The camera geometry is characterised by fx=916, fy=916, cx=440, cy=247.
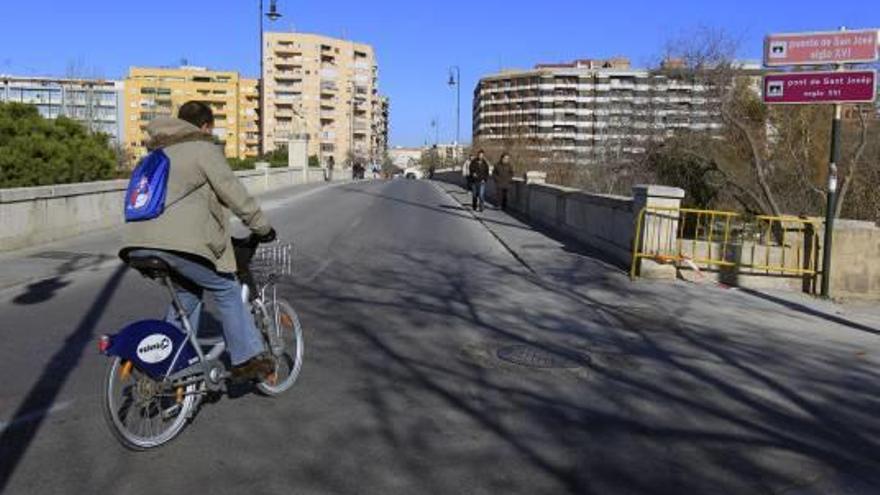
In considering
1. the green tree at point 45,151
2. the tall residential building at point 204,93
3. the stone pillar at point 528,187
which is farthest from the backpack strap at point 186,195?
the tall residential building at point 204,93

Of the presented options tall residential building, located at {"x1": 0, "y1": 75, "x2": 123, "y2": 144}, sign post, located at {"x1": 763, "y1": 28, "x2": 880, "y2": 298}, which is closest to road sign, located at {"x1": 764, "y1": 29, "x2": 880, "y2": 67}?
sign post, located at {"x1": 763, "y1": 28, "x2": 880, "y2": 298}

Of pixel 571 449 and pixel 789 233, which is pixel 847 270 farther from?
pixel 571 449

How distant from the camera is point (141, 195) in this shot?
498cm

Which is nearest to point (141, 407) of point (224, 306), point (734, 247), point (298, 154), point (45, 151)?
point (224, 306)

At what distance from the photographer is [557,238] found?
64.7 feet

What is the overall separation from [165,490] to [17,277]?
794cm

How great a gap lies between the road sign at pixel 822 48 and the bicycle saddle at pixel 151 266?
10.3 metres

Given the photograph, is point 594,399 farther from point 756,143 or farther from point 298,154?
point 298,154

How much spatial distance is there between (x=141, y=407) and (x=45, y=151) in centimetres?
1586

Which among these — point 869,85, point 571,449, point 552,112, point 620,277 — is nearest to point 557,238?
point 620,277

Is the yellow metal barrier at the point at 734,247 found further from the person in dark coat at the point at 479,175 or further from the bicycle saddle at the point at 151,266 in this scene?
the person in dark coat at the point at 479,175

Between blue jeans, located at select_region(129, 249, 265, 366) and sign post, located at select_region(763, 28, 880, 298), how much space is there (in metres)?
9.41

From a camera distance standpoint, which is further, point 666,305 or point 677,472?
point 666,305

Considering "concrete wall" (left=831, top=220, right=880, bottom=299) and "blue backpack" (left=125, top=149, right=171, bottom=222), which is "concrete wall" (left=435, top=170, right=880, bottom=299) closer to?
"concrete wall" (left=831, top=220, right=880, bottom=299)
